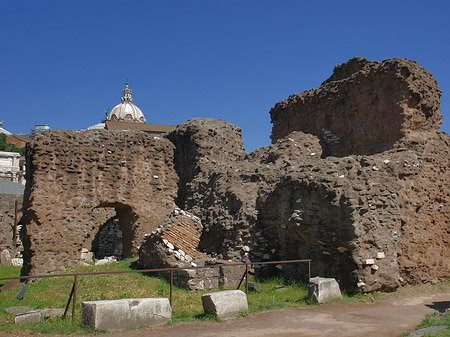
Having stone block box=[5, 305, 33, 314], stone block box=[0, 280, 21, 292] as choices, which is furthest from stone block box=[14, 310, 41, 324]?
stone block box=[0, 280, 21, 292]

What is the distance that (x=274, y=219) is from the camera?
1123 centimetres

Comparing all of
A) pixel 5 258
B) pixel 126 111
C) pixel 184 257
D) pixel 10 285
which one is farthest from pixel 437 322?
pixel 126 111

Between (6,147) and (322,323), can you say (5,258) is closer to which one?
(322,323)

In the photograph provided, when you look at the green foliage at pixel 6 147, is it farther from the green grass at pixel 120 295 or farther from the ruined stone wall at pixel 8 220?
the green grass at pixel 120 295

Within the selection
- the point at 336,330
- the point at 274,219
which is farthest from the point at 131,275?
the point at 336,330

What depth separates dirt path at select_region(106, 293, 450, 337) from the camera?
6.39 m

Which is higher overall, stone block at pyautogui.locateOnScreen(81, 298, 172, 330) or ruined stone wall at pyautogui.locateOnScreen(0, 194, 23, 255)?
ruined stone wall at pyautogui.locateOnScreen(0, 194, 23, 255)

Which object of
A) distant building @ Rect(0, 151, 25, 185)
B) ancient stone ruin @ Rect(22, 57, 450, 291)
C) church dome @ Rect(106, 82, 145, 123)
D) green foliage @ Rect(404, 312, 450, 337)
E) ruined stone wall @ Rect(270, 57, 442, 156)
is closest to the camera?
green foliage @ Rect(404, 312, 450, 337)

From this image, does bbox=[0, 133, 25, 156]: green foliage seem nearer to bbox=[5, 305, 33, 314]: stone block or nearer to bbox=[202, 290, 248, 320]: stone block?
bbox=[5, 305, 33, 314]: stone block

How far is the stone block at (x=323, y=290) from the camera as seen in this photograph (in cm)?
821

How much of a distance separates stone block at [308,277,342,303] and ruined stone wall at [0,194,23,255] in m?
17.8

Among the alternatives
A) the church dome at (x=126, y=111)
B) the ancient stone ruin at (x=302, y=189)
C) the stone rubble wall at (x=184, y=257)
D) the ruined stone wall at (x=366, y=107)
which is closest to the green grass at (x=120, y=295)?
the stone rubble wall at (x=184, y=257)

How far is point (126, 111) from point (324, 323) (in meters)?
68.0

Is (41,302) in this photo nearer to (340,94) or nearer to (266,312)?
(266,312)
